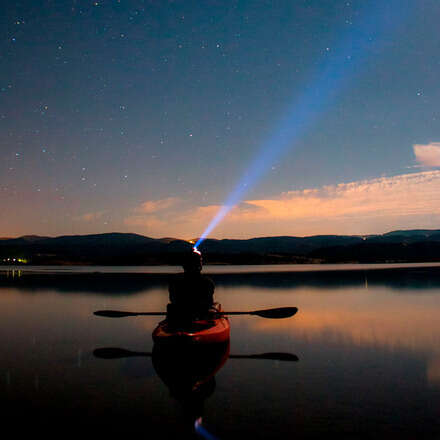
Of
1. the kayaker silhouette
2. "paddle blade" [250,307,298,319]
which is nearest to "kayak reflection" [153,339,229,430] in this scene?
the kayaker silhouette

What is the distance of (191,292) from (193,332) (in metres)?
1.38

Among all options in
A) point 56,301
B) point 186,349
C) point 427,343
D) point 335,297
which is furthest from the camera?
point 335,297

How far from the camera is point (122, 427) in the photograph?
26.1 ft

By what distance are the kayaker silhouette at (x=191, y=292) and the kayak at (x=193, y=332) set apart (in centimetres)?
29

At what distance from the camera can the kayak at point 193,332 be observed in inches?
486

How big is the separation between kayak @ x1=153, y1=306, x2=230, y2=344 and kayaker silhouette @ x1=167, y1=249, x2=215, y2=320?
29 cm

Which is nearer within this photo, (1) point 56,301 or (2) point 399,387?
(2) point 399,387

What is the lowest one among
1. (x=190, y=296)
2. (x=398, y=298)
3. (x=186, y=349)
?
(x=398, y=298)

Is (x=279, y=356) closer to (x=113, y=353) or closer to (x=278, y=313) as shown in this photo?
(x=278, y=313)

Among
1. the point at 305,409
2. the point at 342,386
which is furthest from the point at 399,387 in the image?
the point at 305,409

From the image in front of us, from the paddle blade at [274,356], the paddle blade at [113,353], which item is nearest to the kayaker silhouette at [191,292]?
the paddle blade at [274,356]

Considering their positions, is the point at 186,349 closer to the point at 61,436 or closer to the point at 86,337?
the point at 61,436

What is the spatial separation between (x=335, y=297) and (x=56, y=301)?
2387cm

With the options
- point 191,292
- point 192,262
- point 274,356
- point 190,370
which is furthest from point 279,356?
point 192,262
